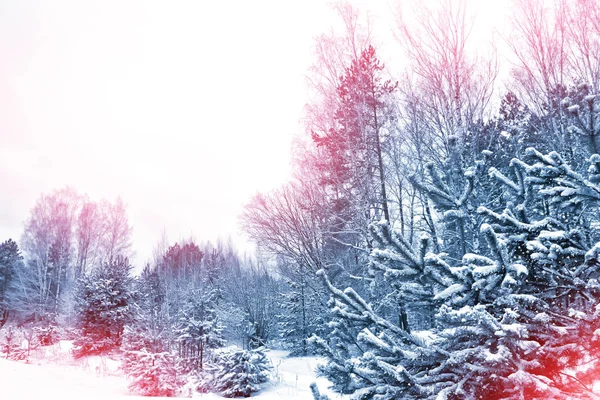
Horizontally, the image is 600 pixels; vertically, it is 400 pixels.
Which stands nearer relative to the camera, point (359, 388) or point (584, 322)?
point (584, 322)

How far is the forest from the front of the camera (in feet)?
7.25

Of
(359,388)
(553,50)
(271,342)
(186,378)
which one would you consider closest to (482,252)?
(359,388)

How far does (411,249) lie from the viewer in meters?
2.44

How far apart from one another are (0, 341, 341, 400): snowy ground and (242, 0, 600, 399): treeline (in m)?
2.04

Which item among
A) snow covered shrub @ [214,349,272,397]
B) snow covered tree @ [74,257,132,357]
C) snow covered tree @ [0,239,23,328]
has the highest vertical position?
snow covered tree @ [0,239,23,328]

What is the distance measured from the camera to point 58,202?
1230 inches

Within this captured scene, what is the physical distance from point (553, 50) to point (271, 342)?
23611mm

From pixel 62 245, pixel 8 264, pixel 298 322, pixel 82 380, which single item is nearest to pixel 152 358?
pixel 82 380

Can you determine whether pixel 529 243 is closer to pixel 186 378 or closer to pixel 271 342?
pixel 186 378

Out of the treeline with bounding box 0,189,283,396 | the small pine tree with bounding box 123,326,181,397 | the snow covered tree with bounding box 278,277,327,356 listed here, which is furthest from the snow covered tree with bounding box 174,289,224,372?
the snow covered tree with bounding box 278,277,327,356

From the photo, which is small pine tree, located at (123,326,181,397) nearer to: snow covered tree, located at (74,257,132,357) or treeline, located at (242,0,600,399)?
treeline, located at (242,0,600,399)

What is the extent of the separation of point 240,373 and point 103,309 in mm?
11231

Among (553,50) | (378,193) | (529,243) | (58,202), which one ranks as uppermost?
(58,202)

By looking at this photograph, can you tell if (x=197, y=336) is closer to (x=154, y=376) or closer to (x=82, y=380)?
(x=154, y=376)
